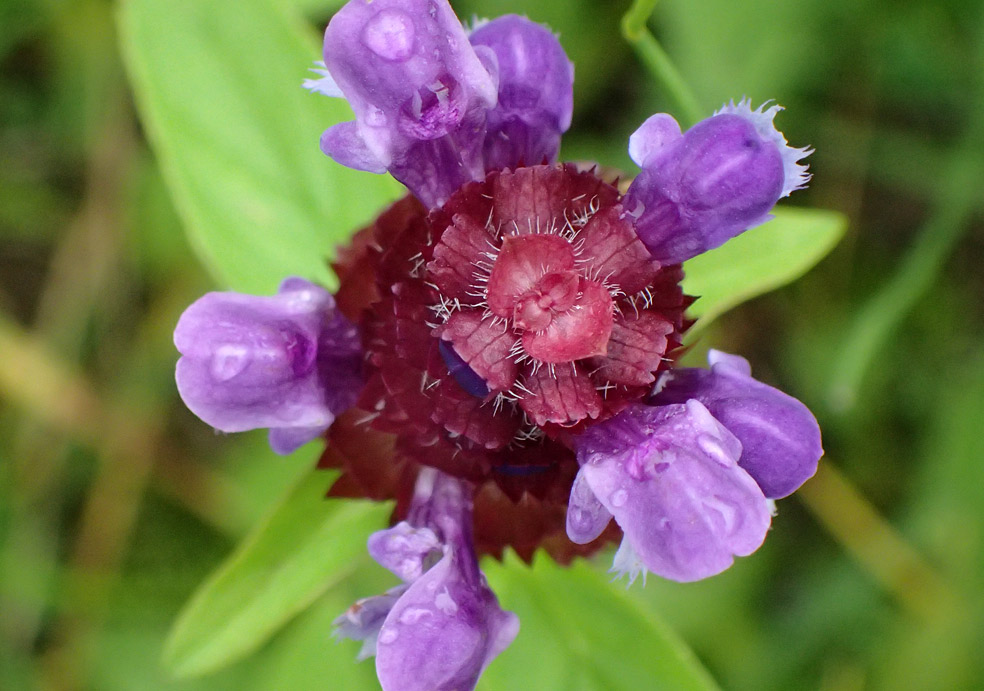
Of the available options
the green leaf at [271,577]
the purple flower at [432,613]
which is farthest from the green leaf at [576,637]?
the purple flower at [432,613]

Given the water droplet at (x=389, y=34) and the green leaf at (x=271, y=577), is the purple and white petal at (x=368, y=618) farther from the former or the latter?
the water droplet at (x=389, y=34)

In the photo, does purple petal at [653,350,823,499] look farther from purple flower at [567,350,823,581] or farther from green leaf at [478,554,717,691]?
green leaf at [478,554,717,691]

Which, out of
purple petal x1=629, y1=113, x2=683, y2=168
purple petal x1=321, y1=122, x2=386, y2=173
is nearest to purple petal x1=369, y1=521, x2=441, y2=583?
purple petal x1=321, y1=122, x2=386, y2=173

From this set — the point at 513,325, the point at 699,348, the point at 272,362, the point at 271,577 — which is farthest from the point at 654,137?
the point at 699,348

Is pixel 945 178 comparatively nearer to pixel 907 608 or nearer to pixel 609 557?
pixel 907 608

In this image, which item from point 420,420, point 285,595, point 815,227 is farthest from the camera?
point 815,227

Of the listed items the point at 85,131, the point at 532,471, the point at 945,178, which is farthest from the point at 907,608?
the point at 85,131

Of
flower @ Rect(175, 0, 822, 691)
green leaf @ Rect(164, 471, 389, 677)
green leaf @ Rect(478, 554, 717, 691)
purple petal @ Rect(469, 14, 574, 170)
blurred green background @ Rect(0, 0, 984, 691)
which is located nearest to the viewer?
flower @ Rect(175, 0, 822, 691)
